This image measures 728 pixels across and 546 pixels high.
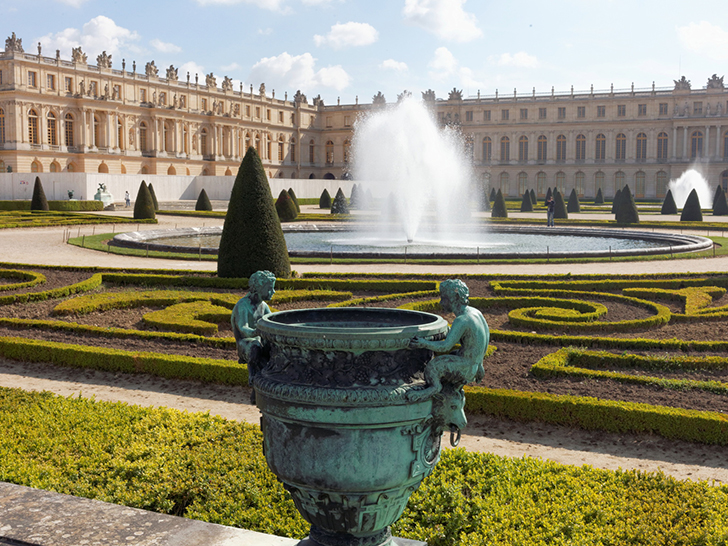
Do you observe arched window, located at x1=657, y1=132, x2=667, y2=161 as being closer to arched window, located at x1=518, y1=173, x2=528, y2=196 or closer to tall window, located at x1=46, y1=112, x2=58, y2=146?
arched window, located at x1=518, y1=173, x2=528, y2=196

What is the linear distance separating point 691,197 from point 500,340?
23767mm

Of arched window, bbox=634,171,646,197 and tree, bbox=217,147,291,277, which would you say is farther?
arched window, bbox=634,171,646,197

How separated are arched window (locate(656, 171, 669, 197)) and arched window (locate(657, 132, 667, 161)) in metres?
1.27

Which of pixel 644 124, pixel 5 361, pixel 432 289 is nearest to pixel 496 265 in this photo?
pixel 432 289

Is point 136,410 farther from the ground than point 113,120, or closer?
closer

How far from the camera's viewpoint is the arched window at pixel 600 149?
61.0 metres

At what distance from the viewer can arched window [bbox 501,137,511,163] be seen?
6397 centimetres

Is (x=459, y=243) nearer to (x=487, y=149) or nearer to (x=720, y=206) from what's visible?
(x=720, y=206)

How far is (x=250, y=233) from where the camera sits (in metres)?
10.9

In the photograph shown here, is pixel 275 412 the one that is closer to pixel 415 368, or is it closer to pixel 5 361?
pixel 415 368

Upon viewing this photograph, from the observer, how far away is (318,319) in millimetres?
2988

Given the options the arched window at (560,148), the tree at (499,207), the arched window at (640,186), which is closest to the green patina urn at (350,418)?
the tree at (499,207)

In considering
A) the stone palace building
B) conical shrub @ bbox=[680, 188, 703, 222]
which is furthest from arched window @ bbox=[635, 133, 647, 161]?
conical shrub @ bbox=[680, 188, 703, 222]

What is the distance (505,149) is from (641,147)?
11464mm
